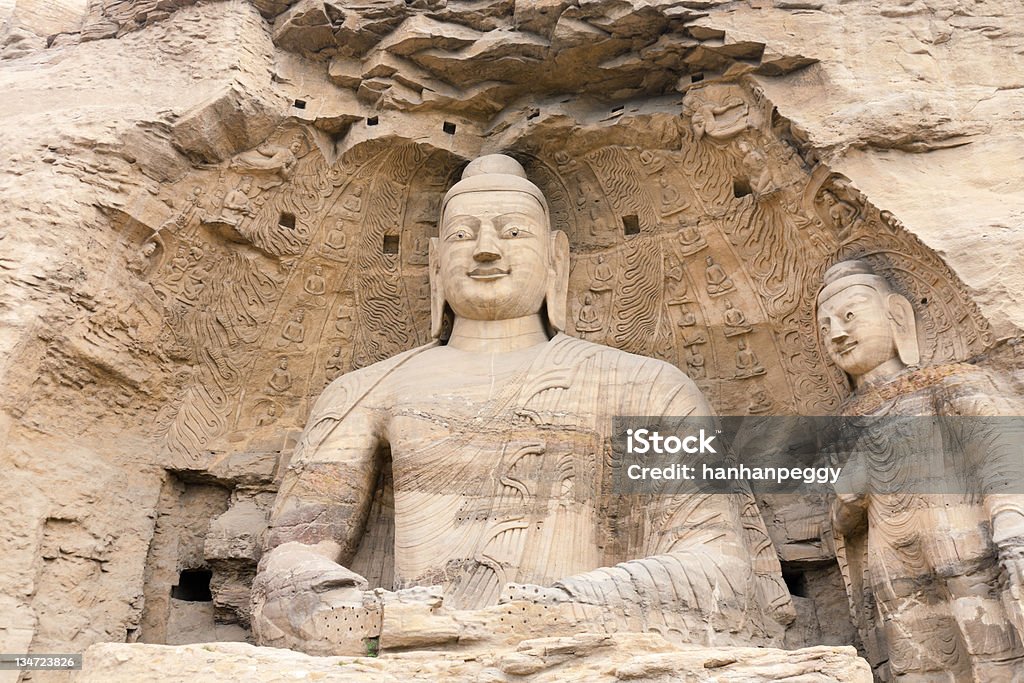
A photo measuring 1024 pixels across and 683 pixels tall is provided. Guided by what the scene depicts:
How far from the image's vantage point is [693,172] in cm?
689

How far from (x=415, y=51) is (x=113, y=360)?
234 cm

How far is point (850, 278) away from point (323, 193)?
2.94 metres

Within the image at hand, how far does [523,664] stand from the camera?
412 cm

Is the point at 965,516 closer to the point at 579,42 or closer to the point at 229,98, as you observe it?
the point at 579,42

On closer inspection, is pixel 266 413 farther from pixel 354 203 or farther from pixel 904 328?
pixel 904 328

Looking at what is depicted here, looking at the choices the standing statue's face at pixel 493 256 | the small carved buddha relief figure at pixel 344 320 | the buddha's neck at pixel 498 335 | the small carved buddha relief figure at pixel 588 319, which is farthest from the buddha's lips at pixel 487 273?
the small carved buddha relief figure at pixel 344 320

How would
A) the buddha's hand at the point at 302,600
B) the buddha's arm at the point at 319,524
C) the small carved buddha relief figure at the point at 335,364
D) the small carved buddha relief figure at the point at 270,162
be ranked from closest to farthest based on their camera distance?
the buddha's hand at the point at 302,600 < the buddha's arm at the point at 319,524 < the small carved buddha relief figure at the point at 270,162 < the small carved buddha relief figure at the point at 335,364

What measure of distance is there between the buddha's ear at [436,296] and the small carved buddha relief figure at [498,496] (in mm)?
18

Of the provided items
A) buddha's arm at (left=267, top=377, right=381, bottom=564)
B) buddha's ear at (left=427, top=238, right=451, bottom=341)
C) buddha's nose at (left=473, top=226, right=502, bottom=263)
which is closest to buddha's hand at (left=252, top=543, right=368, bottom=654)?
buddha's arm at (left=267, top=377, right=381, bottom=564)

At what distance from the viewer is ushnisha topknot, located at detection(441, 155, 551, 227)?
262 inches

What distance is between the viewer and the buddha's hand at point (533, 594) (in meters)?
4.77

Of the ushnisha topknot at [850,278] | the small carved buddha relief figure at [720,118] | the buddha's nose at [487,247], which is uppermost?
the small carved buddha relief figure at [720,118]

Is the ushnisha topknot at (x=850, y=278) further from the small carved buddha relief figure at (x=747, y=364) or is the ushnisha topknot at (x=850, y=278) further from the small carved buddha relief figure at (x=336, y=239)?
the small carved buddha relief figure at (x=336, y=239)

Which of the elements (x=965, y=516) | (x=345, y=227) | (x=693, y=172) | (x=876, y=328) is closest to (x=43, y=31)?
(x=345, y=227)
